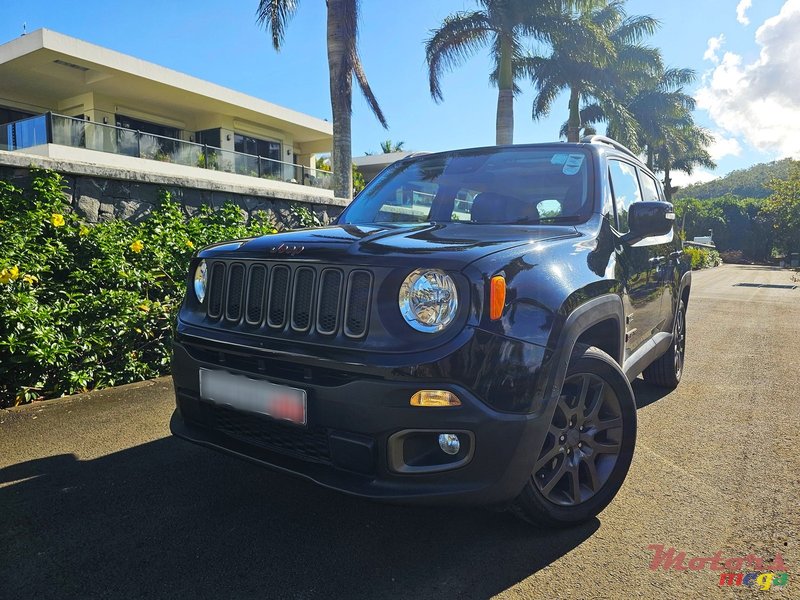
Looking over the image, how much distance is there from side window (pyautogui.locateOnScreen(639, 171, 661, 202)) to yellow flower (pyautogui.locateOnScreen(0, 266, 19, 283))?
4.62m

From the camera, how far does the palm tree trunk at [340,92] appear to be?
12.9 metres

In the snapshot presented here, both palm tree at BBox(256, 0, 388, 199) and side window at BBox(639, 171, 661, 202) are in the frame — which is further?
palm tree at BBox(256, 0, 388, 199)

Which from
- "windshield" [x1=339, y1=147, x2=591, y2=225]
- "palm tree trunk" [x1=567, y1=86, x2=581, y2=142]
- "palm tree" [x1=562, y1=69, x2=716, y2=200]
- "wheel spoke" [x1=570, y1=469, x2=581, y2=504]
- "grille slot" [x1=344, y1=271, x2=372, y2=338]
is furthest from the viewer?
"palm tree" [x1=562, y1=69, x2=716, y2=200]

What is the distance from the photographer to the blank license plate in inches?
94.0

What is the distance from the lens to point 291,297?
2.56m

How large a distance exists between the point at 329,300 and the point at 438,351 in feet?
1.75

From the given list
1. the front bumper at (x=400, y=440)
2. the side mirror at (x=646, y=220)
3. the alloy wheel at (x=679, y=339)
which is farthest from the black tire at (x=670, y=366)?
the front bumper at (x=400, y=440)

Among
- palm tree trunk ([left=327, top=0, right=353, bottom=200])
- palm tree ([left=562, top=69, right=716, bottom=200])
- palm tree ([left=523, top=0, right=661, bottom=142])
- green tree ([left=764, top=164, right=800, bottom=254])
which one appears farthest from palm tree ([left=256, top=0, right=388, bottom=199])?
green tree ([left=764, top=164, right=800, bottom=254])

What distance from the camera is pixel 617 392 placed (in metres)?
2.93

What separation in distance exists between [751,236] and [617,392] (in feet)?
194

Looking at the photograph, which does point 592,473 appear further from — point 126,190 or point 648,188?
point 126,190

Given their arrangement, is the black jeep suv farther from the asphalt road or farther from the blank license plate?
the asphalt road

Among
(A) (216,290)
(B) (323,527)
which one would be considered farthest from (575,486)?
(A) (216,290)

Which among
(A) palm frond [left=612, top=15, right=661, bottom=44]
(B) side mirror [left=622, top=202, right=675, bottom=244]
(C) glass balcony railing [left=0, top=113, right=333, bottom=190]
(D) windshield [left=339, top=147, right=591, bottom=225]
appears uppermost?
(A) palm frond [left=612, top=15, right=661, bottom=44]
